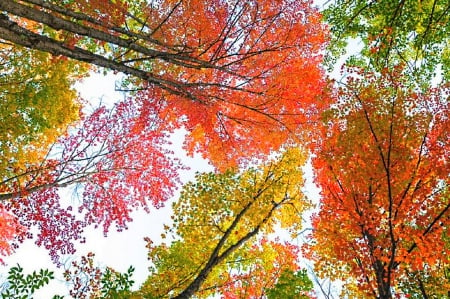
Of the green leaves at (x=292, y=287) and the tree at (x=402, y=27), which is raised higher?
the tree at (x=402, y=27)

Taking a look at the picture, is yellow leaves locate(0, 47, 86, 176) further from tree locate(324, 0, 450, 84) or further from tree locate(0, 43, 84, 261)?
tree locate(324, 0, 450, 84)

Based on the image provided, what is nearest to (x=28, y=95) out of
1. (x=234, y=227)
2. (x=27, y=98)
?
(x=27, y=98)

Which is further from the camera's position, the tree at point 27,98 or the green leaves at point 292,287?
the tree at point 27,98

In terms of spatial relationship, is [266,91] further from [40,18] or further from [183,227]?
[40,18]

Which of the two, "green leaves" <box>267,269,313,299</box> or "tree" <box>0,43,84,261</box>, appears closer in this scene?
"green leaves" <box>267,269,313,299</box>

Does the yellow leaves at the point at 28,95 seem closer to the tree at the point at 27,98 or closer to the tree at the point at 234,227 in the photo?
the tree at the point at 27,98

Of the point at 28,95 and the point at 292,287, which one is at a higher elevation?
the point at 28,95

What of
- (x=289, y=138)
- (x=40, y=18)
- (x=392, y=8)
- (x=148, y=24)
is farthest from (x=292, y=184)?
(x=40, y=18)

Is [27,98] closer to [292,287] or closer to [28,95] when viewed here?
[28,95]

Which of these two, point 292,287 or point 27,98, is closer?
point 292,287

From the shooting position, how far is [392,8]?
21.8 ft

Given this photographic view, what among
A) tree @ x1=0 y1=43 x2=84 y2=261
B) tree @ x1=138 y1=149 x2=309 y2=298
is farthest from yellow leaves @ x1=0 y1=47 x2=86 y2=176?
tree @ x1=138 y1=149 x2=309 y2=298

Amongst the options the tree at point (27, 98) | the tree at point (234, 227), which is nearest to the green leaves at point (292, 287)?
the tree at point (234, 227)

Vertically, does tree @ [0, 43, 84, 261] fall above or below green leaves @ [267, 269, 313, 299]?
above
